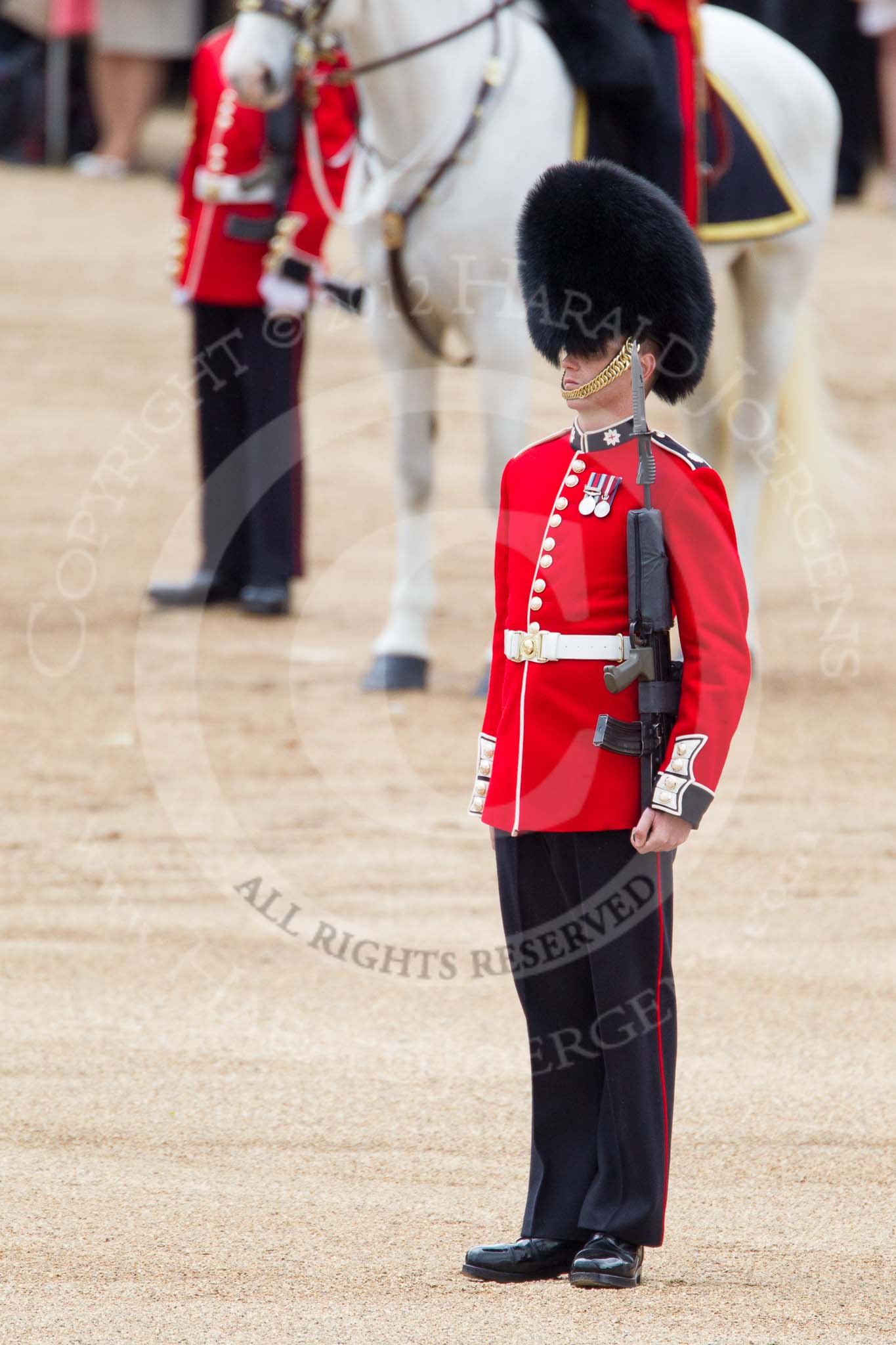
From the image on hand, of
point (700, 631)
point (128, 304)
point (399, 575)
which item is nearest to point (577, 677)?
point (700, 631)

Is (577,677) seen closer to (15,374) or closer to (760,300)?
(760,300)

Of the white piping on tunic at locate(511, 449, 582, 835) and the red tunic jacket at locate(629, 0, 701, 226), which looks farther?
the red tunic jacket at locate(629, 0, 701, 226)

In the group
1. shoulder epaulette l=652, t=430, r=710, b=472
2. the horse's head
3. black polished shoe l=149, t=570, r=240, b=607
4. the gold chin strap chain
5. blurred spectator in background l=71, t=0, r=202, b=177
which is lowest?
black polished shoe l=149, t=570, r=240, b=607

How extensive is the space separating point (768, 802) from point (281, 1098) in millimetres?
1971

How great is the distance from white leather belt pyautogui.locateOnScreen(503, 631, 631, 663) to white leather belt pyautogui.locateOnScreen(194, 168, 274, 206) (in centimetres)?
369

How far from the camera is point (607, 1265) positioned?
262 centimetres

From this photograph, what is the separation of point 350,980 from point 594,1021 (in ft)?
4.07

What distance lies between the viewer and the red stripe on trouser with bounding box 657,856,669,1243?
8.57ft

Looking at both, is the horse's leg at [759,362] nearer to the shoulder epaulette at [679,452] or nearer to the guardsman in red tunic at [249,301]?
the guardsman in red tunic at [249,301]

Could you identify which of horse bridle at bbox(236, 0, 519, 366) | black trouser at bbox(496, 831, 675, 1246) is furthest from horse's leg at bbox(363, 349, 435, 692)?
black trouser at bbox(496, 831, 675, 1246)

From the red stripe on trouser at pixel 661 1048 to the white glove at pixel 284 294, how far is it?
3.57 metres

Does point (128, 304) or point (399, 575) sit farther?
point (128, 304)

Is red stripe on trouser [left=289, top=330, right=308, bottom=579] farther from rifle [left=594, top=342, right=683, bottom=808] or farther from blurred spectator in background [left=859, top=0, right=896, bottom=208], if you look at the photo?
blurred spectator in background [left=859, top=0, right=896, bottom=208]

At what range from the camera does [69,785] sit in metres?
4.93
